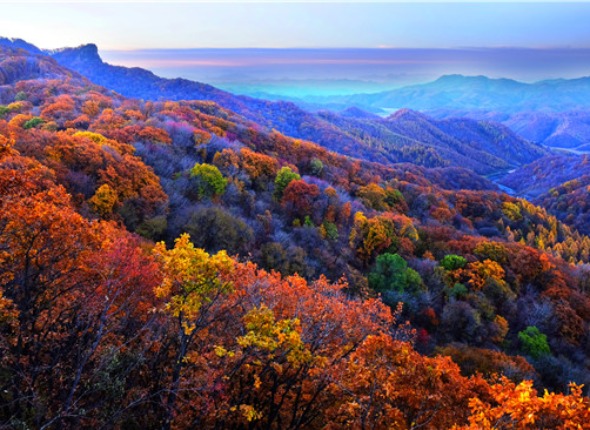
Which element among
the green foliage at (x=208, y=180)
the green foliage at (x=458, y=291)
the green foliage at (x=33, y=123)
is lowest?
the green foliage at (x=458, y=291)

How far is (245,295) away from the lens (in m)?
14.0

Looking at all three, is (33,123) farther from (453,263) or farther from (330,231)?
(453,263)

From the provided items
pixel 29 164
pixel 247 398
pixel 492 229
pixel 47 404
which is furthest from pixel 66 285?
→ pixel 492 229

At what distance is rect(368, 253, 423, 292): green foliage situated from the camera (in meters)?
41.9

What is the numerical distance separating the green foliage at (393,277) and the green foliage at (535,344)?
35.2ft

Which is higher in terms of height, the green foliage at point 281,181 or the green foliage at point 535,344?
the green foliage at point 281,181

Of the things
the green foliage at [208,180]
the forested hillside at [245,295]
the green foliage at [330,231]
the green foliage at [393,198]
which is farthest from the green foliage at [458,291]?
the green foliage at [393,198]

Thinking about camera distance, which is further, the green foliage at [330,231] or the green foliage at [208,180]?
the green foliage at [330,231]

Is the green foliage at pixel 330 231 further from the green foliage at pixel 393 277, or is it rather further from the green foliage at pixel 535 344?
the green foliage at pixel 535 344

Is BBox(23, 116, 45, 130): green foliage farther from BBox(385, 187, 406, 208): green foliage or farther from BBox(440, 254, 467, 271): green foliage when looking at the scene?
BBox(385, 187, 406, 208): green foliage

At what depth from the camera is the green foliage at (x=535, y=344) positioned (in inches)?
1430

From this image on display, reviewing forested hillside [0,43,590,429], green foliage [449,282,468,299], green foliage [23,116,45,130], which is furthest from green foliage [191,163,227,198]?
green foliage [449,282,468,299]

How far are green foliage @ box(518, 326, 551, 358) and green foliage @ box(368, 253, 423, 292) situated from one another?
10.7 metres

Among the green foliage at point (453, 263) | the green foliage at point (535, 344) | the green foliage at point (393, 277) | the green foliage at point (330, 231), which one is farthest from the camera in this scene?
the green foliage at point (330, 231)
